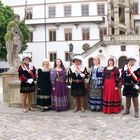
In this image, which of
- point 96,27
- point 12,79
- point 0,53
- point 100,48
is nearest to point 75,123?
point 12,79

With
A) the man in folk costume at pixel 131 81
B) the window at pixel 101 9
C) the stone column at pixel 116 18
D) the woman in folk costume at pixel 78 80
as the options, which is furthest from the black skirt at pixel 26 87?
the window at pixel 101 9

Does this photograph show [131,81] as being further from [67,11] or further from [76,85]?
[67,11]

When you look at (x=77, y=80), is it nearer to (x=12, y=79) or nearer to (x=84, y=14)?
(x=12, y=79)

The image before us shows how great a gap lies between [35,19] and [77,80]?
3884cm

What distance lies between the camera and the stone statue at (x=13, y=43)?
13273 millimetres

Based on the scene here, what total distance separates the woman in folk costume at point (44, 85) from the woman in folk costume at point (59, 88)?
6.2 inches

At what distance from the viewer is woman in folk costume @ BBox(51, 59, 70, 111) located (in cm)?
1116

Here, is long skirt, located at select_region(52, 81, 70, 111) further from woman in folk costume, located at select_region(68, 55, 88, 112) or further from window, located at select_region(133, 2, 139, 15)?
window, located at select_region(133, 2, 139, 15)

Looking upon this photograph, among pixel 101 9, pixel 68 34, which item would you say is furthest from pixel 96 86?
pixel 68 34

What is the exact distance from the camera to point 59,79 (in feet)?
36.8

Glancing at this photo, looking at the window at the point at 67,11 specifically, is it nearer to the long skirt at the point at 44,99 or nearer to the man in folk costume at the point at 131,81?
the long skirt at the point at 44,99

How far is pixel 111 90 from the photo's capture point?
10.7m

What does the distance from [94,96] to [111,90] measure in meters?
0.62

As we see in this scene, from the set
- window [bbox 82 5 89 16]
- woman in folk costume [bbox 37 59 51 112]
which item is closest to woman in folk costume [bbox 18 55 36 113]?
woman in folk costume [bbox 37 59 51 112]
